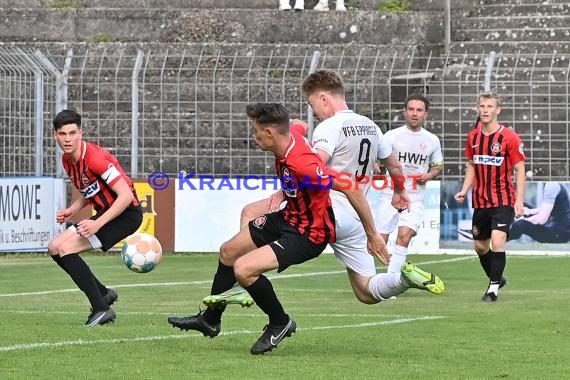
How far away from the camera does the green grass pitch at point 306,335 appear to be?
895 cm

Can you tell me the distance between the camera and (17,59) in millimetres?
23422

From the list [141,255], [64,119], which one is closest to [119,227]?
[141,255]

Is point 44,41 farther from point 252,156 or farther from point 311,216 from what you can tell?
point 311,216

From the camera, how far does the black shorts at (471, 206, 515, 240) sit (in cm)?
1537

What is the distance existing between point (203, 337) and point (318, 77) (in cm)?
214

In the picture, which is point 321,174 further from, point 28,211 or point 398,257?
point 28,211

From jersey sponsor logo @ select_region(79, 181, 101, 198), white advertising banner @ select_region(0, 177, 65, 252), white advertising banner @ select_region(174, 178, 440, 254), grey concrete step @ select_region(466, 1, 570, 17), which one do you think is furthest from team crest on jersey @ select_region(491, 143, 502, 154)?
grey concrete step @ select_region(466, 1, 570, 17)

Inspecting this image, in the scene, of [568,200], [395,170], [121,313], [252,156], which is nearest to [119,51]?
[252,156]

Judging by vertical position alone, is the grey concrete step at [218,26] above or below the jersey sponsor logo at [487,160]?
above

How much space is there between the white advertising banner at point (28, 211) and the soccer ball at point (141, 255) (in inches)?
357

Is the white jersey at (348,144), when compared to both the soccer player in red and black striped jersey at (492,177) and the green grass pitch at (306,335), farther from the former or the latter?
the soccer player in red and black striped jersey at (492,177)

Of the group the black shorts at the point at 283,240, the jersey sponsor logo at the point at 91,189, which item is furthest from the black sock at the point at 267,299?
the jersey sponsor logo at the point at 91,189

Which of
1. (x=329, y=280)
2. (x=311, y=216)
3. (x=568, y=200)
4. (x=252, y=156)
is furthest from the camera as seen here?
(x=252, y=156)

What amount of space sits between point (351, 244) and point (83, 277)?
2.92 meters
